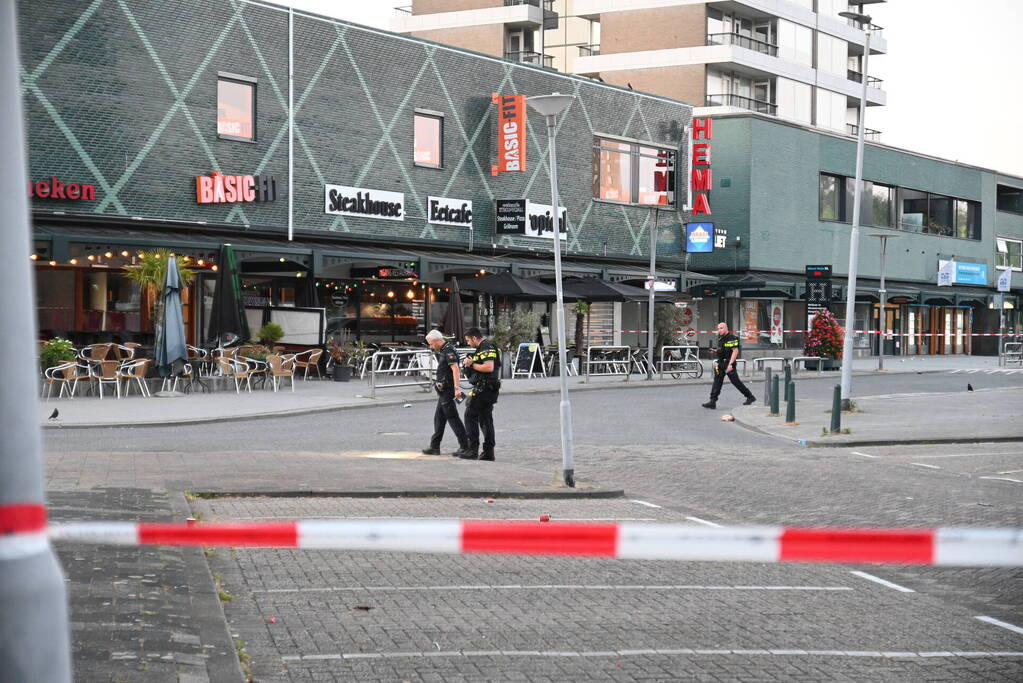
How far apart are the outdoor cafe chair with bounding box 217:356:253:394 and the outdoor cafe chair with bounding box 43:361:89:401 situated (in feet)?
9.63

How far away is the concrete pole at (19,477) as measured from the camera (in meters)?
2.78

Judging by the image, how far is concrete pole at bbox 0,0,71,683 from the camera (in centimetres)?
278

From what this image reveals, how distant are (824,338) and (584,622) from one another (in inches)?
1395

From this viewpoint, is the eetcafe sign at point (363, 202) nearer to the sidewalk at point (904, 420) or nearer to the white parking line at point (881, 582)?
the sidewalk at point (904, 420)

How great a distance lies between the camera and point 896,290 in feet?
185

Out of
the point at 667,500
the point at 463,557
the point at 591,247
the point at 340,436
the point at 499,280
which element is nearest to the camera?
the point at 463,557

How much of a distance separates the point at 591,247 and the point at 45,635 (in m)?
38.9

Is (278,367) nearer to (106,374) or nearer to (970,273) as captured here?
(106,374)

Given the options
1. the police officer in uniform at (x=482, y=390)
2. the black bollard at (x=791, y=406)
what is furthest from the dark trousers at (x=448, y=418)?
the black bollard at (x=791, y=406)

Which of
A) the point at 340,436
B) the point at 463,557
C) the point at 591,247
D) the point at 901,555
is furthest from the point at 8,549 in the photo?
the point at 591,247

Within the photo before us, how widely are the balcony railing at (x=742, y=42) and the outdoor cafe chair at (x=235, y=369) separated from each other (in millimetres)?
35019

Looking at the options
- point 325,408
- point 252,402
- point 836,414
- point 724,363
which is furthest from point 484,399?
point 724,363

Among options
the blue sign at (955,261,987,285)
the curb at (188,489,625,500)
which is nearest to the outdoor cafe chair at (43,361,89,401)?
the curb at (188,489,625,500)

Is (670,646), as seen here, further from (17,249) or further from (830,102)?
(830,102)
